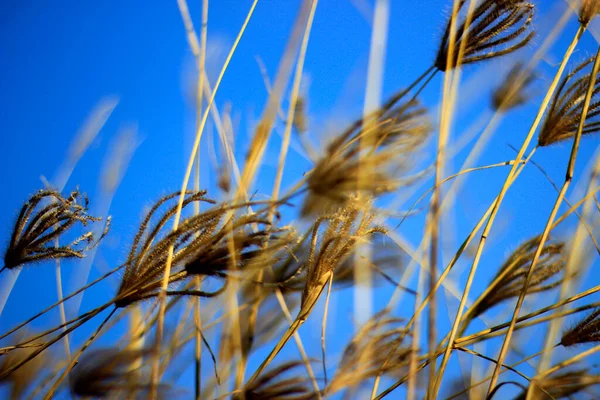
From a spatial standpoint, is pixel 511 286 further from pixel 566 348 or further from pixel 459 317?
pixel 459 317

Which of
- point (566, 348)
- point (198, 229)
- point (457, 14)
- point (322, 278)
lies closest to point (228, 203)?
point (198, 229)

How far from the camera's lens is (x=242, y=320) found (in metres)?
0.79

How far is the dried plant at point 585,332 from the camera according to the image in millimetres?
708

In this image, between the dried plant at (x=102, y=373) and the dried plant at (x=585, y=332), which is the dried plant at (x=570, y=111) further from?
the dried plant at (x=102, y=373)

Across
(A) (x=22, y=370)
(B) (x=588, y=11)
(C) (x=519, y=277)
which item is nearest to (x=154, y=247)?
(A) (x=22, y=370)

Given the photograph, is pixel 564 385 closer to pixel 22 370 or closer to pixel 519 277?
pixel 519 277

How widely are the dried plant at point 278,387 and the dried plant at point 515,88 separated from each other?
592 mm

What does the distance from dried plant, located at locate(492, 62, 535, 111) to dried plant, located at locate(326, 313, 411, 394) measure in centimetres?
45

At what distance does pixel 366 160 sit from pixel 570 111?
37 centimetres

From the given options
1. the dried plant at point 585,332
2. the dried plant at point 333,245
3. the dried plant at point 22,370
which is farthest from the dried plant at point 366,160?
the dried plant at point 22,370

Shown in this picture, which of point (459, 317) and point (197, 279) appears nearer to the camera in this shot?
point (459, 317)

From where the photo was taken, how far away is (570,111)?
78cm

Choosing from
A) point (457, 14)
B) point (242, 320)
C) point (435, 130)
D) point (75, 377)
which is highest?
point (457, 14)

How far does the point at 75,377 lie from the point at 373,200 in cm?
51
